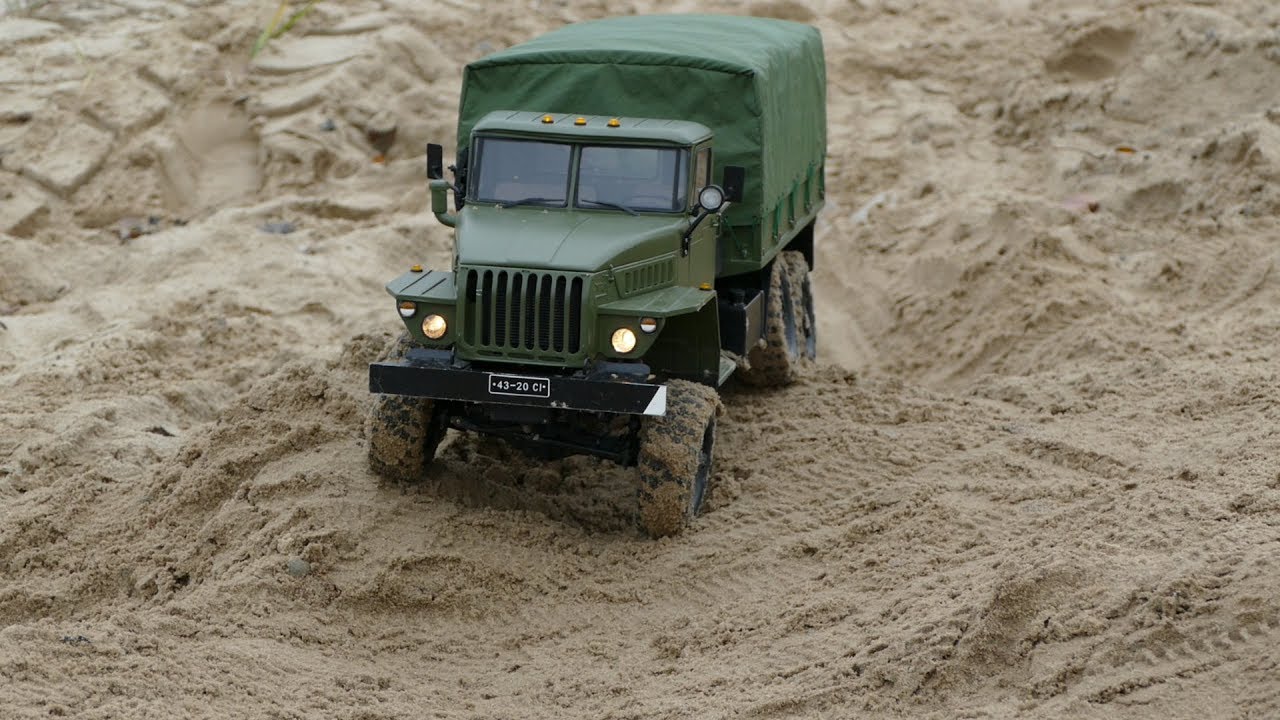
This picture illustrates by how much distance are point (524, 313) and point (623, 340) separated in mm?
520

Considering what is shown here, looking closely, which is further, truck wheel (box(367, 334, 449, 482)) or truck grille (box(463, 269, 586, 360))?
truck wheel (box(367, 334, 449, 482))

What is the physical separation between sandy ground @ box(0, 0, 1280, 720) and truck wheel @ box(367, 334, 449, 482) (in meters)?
0.20

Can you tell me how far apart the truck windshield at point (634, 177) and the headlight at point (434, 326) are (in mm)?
1163

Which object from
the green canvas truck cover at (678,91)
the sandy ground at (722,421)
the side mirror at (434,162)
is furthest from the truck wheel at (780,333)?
the side mirror at (434,162)

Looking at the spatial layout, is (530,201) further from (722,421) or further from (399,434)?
(722,421)

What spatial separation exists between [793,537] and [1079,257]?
600 cm

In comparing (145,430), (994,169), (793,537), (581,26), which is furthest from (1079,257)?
(145,430)

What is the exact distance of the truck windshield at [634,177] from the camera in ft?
28.2

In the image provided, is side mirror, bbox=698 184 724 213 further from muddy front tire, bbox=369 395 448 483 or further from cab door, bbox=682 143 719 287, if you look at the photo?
muddy front tire, bbox=369 395 448 483

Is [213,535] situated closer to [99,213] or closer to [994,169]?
[99,213]

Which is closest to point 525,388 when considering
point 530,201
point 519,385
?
point 519,385

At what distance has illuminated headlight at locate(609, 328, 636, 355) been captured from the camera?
7879 millimetres

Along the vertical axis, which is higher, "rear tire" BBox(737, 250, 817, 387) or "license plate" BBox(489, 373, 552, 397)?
"license plate" BBox(489, 373, 552, 397)

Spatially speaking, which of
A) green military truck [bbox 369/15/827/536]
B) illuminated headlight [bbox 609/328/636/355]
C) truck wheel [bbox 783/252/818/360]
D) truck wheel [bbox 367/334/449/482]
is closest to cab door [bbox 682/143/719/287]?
green military truck [bbox 369/15/827/536]
